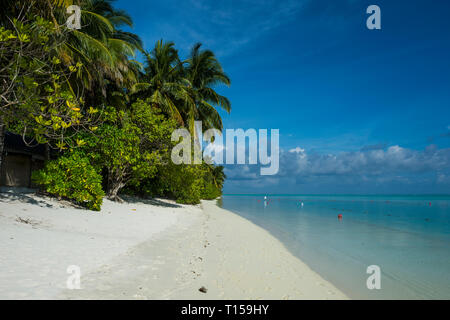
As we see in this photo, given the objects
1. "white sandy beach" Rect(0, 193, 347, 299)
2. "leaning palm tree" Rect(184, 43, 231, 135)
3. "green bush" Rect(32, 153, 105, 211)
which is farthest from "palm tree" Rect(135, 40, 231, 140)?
"white sandy beach" Rect(0, 193, 347, 299)

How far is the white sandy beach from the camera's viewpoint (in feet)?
12.0

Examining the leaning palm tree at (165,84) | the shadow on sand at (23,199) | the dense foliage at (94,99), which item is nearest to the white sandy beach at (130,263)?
the shadow on sand at (23,199)

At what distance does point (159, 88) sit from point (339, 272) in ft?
50.6

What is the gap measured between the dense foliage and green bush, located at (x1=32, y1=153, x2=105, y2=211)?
→ 0.11ft

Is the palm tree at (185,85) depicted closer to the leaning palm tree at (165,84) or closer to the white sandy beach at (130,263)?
the leaning palm tree at (165,84)

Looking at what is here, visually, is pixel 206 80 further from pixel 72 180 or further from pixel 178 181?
pixel 72 180

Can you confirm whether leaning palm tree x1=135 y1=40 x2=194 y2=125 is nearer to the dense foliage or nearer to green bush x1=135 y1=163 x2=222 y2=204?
the dense foliage

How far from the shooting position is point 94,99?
1452 centimetres

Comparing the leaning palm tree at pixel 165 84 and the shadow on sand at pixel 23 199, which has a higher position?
the leaning palm tree at pixel 165 84

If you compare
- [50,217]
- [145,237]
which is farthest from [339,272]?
[50,217]

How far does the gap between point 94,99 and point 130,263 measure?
12490mm

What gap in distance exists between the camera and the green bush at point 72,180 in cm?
898

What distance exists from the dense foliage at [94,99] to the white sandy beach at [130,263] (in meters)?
1.97

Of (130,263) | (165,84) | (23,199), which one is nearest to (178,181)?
(165,84)
